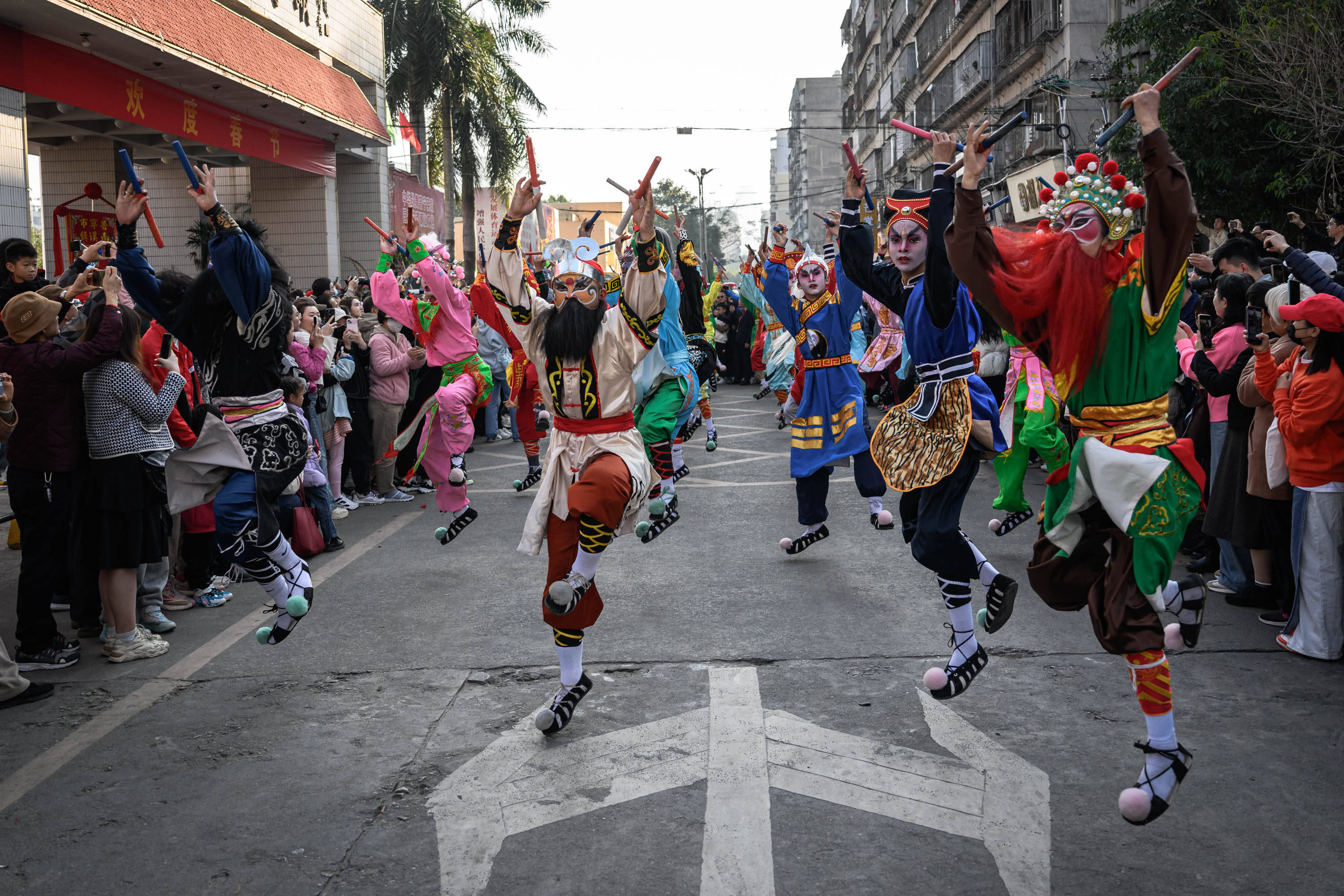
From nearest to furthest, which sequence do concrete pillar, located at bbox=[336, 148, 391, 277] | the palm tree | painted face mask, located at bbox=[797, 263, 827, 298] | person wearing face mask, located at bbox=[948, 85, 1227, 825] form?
person wearing face mask, located at bbox=[948, 85, 1227, 825]
painted face mask, located at bbox=[797, 263, 827, 298]
concrete pillar, located at bbox=[336, 148, 391, 277]
the palm tree

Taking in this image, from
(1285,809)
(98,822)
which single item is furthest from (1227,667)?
(98,822)

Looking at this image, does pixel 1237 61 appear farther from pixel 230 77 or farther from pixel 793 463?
pixel 230 77

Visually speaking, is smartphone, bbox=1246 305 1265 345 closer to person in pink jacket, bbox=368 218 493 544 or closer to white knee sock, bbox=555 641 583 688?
white knee sock, bbox=555 641 583 688

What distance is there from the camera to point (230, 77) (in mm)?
14352

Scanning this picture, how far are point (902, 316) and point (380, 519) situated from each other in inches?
224

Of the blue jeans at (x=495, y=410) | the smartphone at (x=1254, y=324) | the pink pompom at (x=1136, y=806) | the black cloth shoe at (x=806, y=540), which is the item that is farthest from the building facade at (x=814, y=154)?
the pink pompom at (x=1136, y=806)

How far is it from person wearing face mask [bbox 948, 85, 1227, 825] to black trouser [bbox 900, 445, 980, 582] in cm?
80

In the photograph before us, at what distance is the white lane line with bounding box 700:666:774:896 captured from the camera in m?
3.23

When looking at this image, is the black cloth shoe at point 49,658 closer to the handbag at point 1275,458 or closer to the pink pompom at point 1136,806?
the pink pompom at point 1136,806

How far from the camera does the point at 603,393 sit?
493 cm

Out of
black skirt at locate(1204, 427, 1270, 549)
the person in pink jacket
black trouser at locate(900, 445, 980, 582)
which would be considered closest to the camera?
black trouser at locate(900, 445, 980, 582)

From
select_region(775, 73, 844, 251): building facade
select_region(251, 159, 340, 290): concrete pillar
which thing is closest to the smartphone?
select_region(251, 159, 340, 290): concrete pillar

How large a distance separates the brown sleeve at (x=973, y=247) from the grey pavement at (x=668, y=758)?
5.75ft

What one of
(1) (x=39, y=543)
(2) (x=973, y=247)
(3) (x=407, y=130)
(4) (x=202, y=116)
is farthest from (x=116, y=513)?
(3) (x=407, y=130)
